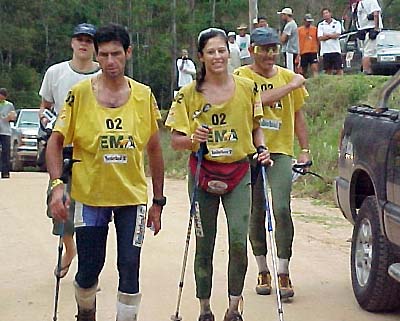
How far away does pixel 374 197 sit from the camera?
22.9 ft

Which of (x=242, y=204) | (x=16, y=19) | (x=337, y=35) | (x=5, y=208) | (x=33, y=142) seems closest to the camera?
(x=242, y=204)

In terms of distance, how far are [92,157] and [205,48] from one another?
127 cm

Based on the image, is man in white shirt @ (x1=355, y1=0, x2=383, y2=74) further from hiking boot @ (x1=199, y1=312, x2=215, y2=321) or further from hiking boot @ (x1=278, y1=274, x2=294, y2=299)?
hiking boot @ (x1=199, y1=312, x2=215, y2=321)

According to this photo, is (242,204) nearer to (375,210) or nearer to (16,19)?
(375,210)

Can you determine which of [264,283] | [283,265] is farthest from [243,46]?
[283,265]

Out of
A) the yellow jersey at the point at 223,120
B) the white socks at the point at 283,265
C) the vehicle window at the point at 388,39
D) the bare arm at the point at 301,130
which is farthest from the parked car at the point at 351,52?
the yellow jersey at the point at 223,120

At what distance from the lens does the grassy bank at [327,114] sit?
52.3ft

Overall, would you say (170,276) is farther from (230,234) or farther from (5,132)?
(5,132)

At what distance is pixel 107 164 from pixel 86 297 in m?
0.82

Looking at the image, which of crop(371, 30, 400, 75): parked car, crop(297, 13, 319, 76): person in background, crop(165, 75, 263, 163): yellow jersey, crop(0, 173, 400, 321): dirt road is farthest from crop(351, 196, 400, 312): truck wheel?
crop(297, 13, 319, 76): person in background

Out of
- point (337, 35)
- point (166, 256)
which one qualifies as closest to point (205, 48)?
point (166, 256)

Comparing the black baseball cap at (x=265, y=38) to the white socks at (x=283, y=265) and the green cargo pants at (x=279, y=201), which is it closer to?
the green cargo pants at (x=279, y=201)

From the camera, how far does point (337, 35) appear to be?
21.4 meters

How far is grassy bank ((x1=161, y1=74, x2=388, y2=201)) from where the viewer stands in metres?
16.0
